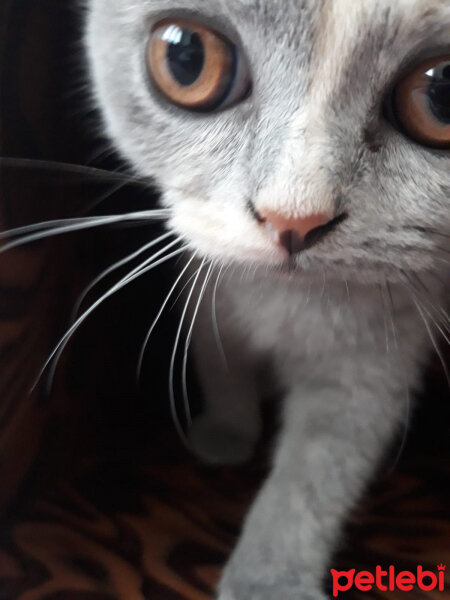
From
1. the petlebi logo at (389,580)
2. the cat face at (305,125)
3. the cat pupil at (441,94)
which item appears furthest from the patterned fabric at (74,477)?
the cat pupil at (441,94)

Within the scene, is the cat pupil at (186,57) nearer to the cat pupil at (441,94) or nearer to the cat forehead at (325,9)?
the cat forehead at (325,9)

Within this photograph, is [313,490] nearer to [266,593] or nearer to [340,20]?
[266,593]

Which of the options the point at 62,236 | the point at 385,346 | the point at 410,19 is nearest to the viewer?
the point at 410,19

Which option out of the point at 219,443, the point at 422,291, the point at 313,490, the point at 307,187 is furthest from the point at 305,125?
the point at 219,443

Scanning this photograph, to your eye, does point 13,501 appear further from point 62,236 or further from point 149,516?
point 62,236

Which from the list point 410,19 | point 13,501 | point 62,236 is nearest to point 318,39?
point 410,19

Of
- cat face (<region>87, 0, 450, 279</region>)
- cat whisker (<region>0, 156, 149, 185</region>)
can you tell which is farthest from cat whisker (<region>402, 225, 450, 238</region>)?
cat whisker (<region>0, 156, 149, 185</region>)

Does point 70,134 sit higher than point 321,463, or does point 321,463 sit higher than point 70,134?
point 70,134

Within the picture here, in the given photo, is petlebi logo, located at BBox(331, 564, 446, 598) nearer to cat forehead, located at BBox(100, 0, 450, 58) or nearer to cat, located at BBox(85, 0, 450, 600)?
cat, located at BBox(85, 0, 450, 600)
